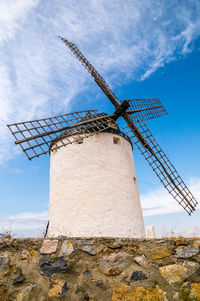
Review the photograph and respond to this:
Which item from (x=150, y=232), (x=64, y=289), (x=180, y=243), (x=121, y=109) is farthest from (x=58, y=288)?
(x=121, y=109)

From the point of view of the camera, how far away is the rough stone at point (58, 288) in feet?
7.12

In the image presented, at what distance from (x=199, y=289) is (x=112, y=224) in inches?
224

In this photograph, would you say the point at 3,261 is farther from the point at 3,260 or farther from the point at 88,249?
the point at 88,249

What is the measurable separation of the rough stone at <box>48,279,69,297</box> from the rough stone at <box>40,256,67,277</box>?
0.10 m

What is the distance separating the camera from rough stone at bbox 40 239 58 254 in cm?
236

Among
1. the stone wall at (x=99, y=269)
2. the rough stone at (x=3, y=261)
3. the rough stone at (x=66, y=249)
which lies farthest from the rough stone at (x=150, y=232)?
the rough stone at (x=3, y=261)

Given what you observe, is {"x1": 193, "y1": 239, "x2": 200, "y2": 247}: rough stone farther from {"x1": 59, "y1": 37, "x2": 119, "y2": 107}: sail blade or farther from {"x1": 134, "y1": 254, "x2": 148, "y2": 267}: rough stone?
{"x1": 59, "y1": 37, "x2": 119, "y2": 107}: sail blade

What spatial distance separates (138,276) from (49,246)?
1.03 metres

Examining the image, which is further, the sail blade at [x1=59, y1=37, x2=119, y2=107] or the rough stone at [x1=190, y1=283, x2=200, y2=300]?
the sail blade at [x1=59, y1=37, x2=119, y2=107]

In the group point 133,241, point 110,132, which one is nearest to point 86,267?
point 133,241

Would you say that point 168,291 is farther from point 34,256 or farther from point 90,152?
point 90,152

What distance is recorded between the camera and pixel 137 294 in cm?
210

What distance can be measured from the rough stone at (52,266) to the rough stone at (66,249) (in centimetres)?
5

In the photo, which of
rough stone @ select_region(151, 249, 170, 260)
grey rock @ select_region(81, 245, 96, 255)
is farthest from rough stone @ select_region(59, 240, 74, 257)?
rough stone @ select_region(151, 249, 170, 260)
